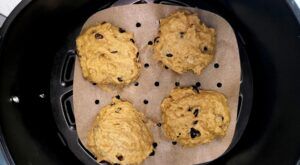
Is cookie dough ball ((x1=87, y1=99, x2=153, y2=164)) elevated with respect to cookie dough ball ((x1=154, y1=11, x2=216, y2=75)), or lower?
lower

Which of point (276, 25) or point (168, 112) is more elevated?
point (276, 25)

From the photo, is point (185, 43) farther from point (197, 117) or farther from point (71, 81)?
point (71, 81)

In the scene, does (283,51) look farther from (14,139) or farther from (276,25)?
(14,139)

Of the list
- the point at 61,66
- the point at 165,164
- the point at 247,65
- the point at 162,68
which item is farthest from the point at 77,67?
the point at 247,65

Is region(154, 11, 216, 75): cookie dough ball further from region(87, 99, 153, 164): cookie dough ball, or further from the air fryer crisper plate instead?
region(87, 99, 153, 164): cookie dough ball

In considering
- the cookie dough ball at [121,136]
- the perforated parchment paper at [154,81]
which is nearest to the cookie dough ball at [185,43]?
the perforated parchment paper at [154,81]

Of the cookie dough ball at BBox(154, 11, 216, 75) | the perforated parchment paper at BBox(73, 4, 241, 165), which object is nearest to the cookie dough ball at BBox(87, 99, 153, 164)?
the perforated parchment paper at BBox(73, 4, 241, 165)
